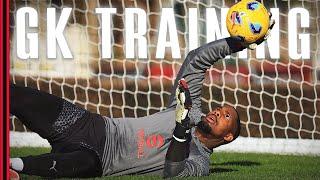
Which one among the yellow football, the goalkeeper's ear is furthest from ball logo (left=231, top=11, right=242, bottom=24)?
the goalkeeper's ear

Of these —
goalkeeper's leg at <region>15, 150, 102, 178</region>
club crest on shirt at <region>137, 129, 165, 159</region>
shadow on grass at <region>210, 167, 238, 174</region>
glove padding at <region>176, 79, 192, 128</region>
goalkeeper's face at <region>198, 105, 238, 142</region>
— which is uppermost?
glove padding at <region>176, 79, 192, 128</region>

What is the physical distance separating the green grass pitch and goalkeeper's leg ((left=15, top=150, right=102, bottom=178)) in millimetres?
328

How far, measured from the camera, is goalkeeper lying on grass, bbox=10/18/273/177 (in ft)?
20.7

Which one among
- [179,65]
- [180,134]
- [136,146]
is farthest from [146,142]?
[179,65]

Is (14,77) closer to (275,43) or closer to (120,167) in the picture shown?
(275,43)

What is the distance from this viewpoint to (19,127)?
11.1 m

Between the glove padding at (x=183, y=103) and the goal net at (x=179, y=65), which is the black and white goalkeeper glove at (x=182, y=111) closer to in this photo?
the glove padding at (x=183, y=103)

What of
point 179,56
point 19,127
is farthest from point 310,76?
point 19,127

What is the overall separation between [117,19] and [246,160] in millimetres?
6011

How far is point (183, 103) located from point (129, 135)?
55cm

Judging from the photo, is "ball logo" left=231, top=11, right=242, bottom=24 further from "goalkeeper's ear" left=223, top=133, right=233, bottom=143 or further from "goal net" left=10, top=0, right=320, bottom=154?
"goal net" left=10, top=0, right=320, bottom=154

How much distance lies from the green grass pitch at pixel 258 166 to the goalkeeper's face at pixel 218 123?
0.93 ft

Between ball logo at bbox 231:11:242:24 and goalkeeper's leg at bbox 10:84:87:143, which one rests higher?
ball logo at bbox 231:11:242:24

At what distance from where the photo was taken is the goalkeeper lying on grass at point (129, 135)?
632 cm
